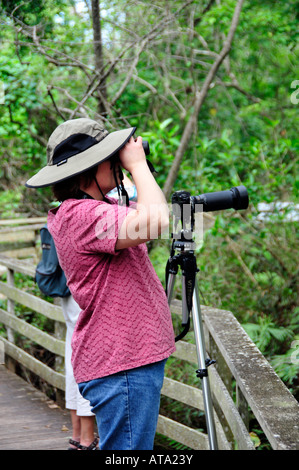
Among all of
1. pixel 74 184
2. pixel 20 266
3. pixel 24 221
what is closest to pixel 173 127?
pixel 20 266

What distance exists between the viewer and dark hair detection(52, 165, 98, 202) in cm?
188

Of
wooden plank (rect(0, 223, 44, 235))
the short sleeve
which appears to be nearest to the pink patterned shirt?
the short sleeve

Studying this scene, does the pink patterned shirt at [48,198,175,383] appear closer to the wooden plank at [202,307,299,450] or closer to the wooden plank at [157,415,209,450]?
the wooden plank at [202,307,299,450]

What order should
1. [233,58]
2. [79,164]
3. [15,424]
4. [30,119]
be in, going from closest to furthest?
1. [79,164]
2. [15,424]
3. [30,119]
4. [233,58]

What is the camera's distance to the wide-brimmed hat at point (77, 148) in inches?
70.4

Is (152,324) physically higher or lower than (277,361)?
higher

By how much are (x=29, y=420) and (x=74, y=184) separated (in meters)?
2.48

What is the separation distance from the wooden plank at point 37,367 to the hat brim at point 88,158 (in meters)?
2.47

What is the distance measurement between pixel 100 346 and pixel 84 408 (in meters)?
1.38

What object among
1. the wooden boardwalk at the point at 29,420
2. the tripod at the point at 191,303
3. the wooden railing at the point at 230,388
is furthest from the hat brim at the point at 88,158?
the wooden boardwalk at the point at 29,420

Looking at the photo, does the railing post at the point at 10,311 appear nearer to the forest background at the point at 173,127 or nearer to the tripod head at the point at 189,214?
the forest background at the point at 173,127

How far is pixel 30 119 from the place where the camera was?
6094 mm

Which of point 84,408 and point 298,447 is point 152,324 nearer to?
point 298,447

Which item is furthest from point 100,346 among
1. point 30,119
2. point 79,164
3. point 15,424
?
point 30,119
